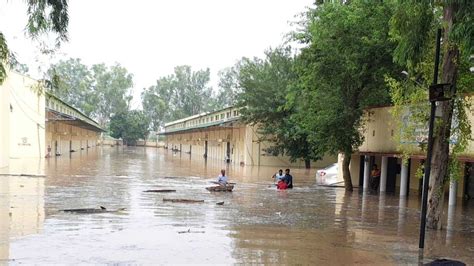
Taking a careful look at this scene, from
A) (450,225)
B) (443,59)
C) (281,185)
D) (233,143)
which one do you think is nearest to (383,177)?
(281,185)

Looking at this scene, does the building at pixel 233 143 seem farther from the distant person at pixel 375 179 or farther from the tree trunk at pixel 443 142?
the tree trunk at pixel 443 142

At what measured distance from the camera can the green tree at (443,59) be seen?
497 inches

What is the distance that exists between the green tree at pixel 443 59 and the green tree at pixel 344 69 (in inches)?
299

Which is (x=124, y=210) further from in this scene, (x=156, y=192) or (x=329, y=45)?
(x=329, y=45)

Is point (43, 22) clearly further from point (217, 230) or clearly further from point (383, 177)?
point (383, 177)

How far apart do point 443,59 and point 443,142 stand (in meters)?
2.01

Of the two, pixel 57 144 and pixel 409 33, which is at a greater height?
pixel 409 33

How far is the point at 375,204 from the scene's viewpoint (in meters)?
20.3

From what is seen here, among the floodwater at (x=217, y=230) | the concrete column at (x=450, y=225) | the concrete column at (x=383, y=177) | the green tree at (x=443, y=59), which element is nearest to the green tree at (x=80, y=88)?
the concrete column at (x=383, y=177)

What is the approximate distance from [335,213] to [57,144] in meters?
48.8

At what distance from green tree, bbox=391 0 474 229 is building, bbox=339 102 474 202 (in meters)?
5.89

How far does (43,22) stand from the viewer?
8.25 meters

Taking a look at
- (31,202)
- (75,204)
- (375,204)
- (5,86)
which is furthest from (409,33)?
(5,86)

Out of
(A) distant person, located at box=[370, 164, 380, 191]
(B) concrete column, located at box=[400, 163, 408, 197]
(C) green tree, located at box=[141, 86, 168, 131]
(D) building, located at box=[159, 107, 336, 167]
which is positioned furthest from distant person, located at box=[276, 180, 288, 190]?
(C) green tree, located at box=[141, 86, 168, 131]
